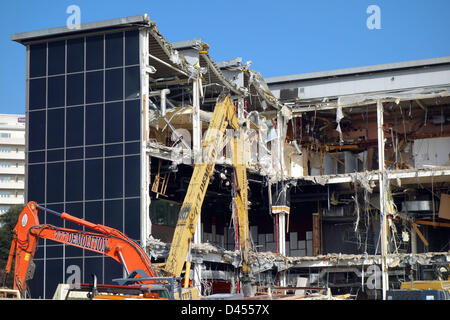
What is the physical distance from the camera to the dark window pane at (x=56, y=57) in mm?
40125

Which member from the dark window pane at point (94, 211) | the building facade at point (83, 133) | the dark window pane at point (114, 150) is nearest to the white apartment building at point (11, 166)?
the building facade at point (83, 133)

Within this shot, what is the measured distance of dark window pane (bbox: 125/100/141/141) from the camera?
38.5 metres

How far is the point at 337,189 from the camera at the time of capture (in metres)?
51.2

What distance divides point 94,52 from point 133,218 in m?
9.32

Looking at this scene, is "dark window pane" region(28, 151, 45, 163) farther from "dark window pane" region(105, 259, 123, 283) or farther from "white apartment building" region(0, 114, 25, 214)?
"white apartment building" region(0, 114, 25, 214)

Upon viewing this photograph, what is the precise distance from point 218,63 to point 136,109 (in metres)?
9.72

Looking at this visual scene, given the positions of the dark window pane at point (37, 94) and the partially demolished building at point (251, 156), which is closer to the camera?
the partially demolished building at point (251, 156)

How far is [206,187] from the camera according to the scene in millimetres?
35531

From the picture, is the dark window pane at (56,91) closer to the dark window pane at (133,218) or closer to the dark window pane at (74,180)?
the dark window pane at (74,180)

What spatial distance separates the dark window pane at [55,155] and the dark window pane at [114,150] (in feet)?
8.73

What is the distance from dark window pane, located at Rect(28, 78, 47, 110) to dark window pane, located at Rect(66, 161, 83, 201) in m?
3.91
